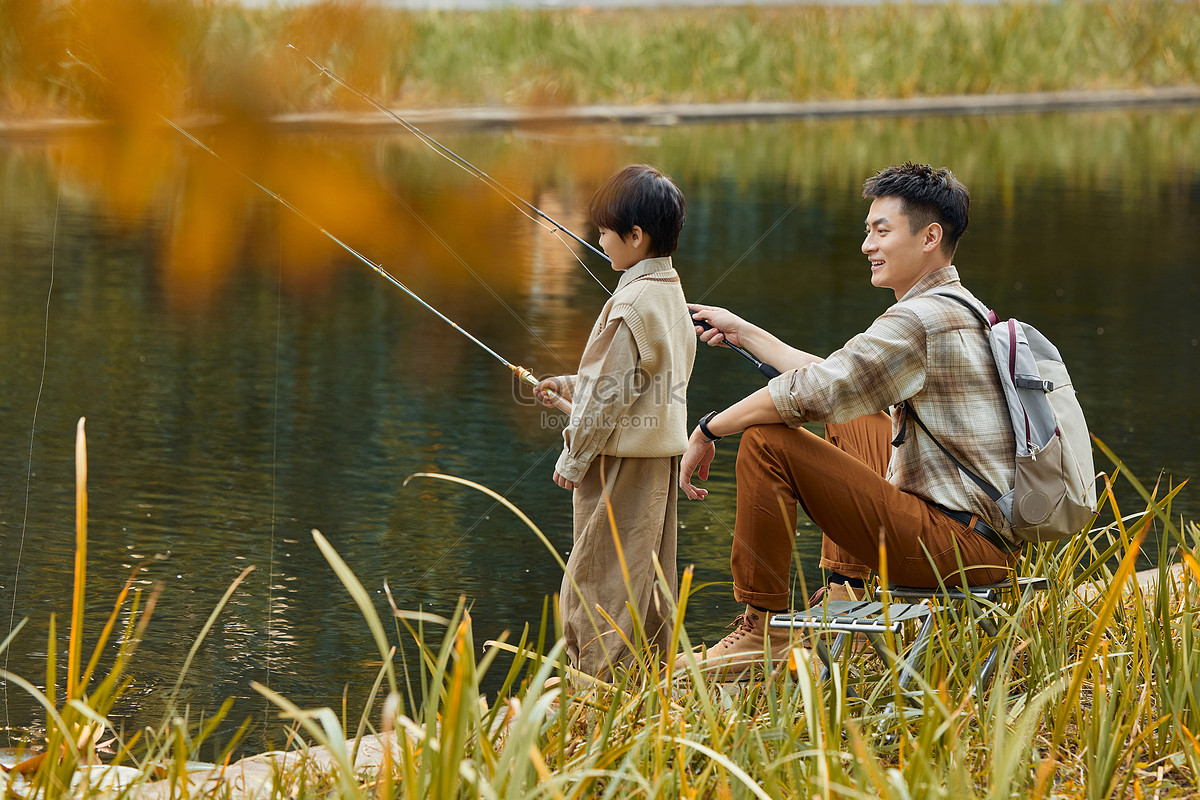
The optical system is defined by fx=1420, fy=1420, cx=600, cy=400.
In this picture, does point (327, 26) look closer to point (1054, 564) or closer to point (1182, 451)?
point (1054, 564)

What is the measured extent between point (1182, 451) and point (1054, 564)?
10.2ft

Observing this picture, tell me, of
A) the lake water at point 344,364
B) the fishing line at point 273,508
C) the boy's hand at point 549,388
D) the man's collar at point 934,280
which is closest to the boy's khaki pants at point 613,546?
the boy's hand at point 549,388

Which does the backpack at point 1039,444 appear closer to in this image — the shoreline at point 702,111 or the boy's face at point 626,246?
the boy's face at point 626,246

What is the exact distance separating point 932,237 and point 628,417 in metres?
0.73

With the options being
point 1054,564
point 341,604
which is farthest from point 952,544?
point 341,604

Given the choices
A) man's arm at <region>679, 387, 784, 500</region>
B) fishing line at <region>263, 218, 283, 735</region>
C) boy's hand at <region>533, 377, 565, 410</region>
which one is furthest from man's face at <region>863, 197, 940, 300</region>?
fishing line at <region>263, 218, 283, 735</region>

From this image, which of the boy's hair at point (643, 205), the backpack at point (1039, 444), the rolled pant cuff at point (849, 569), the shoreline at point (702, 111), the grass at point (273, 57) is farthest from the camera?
the rolled pant cuff at point (849, 569)

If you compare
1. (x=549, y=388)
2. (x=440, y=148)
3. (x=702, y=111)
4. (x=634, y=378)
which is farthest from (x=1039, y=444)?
(x=702, y=111)

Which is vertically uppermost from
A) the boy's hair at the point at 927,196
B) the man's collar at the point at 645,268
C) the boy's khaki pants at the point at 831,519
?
the boy's hair at the point at 927,196

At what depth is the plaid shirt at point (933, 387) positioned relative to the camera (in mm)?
2775

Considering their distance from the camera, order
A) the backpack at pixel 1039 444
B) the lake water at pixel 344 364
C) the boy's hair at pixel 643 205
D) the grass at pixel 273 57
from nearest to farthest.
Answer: the grass at pixel 273 57, the lake water at pixel 344 364, the backpack at pixel 1039 444, the boy's hair at pixel 643 205

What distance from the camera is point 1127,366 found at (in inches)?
300

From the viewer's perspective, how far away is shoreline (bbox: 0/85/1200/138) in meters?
1.42

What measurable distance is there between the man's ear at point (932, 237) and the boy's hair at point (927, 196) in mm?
11
